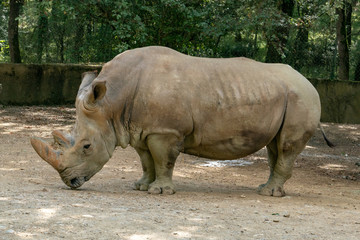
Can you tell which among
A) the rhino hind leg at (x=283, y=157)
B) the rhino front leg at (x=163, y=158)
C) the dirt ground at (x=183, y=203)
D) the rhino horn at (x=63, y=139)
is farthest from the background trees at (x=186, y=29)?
the rhino horn at (x=63, y=139)

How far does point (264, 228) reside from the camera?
6.02m

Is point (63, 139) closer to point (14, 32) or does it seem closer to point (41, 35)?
point (41, 35)

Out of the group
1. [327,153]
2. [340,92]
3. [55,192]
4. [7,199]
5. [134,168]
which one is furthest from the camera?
[340,92]

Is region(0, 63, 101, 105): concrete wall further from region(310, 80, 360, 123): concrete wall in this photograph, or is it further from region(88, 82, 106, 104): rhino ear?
region(88, 82, 106, 104): rhino ear

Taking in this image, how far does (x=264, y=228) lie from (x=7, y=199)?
2760 mm

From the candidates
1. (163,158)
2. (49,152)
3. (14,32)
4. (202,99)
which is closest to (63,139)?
(49,152)

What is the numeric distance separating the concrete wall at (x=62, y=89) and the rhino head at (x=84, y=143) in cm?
940

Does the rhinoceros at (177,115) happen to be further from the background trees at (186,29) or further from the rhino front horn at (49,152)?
the background trees at (186,29)

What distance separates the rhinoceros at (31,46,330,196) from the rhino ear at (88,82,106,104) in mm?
12

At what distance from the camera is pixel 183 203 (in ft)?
23.4

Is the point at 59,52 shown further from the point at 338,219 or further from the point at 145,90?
the point at 338,219

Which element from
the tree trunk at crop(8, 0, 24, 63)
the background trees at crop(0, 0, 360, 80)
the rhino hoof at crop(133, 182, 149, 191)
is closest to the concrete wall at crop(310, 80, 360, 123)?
the background trees at crop(0, 0, 360, 80)

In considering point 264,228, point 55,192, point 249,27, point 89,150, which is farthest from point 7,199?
point 249,27

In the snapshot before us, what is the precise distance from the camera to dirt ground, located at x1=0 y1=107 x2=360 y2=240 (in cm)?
558
